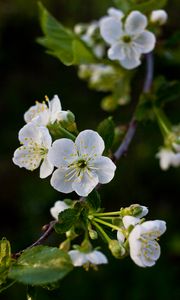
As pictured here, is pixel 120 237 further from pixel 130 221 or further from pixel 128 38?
pixel 128 38

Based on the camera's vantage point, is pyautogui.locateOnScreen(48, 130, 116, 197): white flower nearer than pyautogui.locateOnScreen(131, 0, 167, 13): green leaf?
Yes

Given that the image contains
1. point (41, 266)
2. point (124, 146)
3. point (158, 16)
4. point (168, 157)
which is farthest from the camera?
point (168, 157)

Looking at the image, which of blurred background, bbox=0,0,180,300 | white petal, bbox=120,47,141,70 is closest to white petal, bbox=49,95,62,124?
white petal, bbox=120,47,141,70

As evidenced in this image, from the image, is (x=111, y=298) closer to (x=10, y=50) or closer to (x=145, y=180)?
(x=145, y=180)

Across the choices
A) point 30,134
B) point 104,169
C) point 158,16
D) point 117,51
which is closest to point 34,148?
point 30,134

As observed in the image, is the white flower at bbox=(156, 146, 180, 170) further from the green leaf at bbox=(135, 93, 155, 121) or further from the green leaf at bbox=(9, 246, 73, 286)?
the green leaf at bbox=(9, 246, 73, 286)
